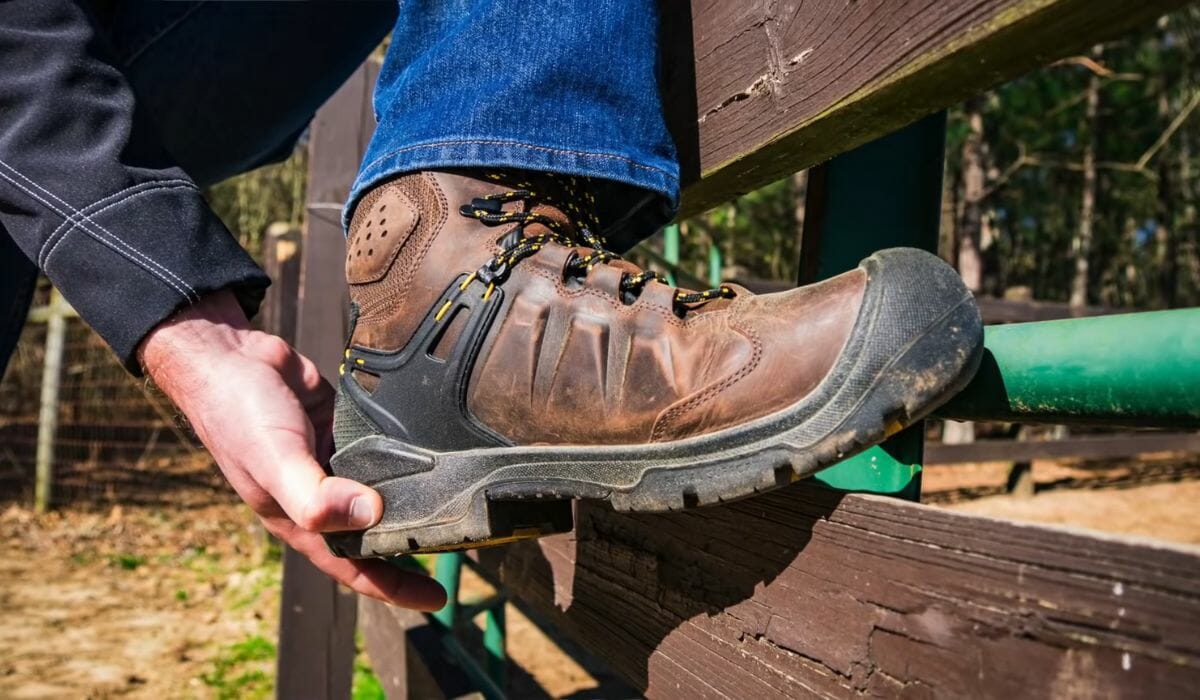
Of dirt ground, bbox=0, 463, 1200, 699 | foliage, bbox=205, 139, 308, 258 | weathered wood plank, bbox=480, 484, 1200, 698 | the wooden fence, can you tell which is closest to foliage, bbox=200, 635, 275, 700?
dirt ground, bbox=0, 463, 1200, 699

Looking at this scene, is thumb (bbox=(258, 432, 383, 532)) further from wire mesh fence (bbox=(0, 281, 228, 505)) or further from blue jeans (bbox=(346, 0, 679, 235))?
wire mesh fence (bbox=(0, 281, 228, 505))

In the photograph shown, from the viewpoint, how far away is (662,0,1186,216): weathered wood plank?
0.61 m

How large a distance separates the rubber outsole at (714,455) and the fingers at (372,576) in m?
0.10

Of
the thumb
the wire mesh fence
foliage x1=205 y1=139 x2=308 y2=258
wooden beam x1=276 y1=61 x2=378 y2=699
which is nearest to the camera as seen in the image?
the thumb

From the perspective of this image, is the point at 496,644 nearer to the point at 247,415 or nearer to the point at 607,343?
the point at 247,415

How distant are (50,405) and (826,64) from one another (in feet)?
23.5

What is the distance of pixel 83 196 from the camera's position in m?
0.89

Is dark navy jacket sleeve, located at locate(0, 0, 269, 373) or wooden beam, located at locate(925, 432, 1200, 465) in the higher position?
dark navy jacket sleeve, located at locate(0, 0, 269, 373)

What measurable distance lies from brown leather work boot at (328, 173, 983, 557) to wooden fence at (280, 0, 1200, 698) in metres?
0.11

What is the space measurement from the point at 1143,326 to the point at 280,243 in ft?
10.7

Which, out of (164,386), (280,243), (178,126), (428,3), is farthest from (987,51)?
(280,243)

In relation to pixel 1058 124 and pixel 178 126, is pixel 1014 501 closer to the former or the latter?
pixel 178 126

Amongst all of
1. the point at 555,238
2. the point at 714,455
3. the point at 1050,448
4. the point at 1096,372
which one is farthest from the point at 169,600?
the point at 1050,448

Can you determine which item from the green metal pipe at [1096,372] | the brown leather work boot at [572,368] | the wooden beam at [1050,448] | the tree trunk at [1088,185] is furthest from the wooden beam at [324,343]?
the tree trunk at [1088,185]
